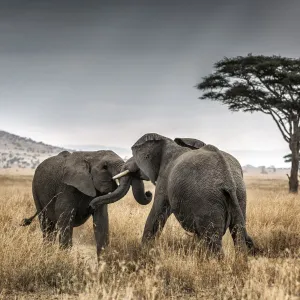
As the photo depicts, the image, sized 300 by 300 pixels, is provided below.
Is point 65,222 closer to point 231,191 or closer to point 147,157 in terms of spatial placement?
point 147,157

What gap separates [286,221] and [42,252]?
17.8ft

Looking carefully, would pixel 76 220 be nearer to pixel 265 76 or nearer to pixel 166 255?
pixel 166 255

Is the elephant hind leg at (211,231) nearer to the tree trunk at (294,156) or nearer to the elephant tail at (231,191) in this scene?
the elephant tail at (231,191)

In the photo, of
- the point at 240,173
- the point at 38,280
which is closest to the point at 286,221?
the point at 240,173

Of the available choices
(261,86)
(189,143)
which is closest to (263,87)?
(261,86)

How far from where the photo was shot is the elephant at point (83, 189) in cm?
722

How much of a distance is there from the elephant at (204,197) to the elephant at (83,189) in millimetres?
687

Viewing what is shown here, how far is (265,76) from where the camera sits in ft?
77.5

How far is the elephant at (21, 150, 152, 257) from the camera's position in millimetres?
7219

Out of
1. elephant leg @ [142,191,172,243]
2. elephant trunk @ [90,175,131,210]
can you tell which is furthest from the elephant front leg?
elephant leg @ [142,191,172,243]

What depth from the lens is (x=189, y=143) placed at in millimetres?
7086

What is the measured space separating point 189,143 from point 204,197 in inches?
59.1

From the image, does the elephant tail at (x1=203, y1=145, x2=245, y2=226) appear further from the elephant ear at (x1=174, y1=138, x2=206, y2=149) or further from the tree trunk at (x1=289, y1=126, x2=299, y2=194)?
the tree trunk at (x1=289, y1=126, x2=299, y2=194)

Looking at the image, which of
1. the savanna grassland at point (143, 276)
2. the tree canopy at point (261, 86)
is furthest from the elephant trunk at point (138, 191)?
the tree canopy at point (261, 86)
